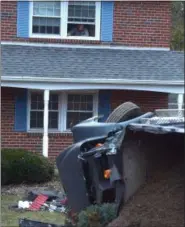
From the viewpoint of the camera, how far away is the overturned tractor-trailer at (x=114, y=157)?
6.21 meters

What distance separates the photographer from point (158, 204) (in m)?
6.06

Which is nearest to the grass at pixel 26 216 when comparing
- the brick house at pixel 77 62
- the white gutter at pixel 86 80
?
the white gutter at pixel 86 80

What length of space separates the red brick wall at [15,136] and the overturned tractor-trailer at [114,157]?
949cm

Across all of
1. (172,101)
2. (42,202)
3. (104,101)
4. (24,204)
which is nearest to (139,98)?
(104,101)

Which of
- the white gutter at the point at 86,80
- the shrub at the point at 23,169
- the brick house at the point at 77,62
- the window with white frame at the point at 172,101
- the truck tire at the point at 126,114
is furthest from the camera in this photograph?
the window with white frame at the point at 172,101

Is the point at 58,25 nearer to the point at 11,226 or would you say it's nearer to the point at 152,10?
the point at 152,10

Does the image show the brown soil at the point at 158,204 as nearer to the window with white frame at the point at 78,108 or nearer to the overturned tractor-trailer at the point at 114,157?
the overturned tractor-trailer at the point at 114,157

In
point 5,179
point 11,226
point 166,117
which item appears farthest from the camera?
point 5,179

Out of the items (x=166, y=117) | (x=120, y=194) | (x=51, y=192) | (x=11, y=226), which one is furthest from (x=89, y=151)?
(x=51, y=192)

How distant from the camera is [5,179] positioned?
1380 centimetres

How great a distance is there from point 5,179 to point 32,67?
13.1ft

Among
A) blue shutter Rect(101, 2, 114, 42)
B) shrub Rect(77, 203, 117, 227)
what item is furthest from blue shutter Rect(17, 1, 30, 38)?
shrub Rect(77, 203, 117, 227)

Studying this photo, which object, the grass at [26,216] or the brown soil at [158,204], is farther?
the grass at [26,216]

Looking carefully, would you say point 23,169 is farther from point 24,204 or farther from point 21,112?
point 21,112
